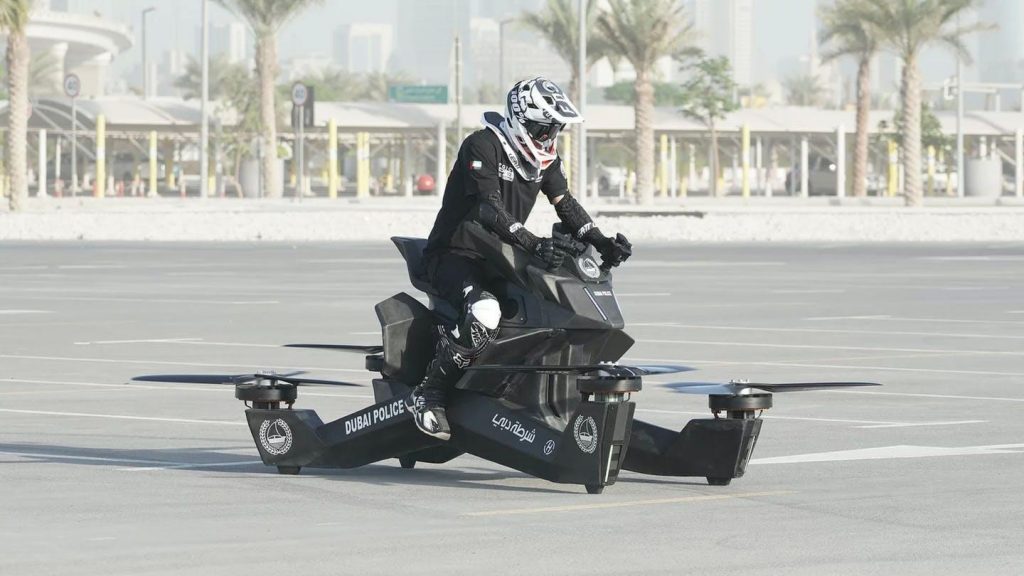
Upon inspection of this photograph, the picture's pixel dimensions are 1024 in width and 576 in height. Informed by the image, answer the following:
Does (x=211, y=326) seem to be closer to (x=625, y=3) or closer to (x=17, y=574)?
(x=17, y=574)

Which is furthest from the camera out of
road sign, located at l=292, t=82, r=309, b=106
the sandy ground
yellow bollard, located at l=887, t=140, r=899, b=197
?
yellow bollard, located at l=887, t=140, r=899, b=197

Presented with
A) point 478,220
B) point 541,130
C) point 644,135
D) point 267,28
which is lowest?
point 478,220

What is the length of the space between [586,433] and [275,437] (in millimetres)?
1770

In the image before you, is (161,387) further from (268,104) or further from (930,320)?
(268,104)

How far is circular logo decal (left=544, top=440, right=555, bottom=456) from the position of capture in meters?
9.51

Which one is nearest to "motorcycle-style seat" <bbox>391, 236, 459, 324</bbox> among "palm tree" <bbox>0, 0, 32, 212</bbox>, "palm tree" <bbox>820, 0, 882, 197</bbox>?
"palm tree" <bbox>0, 0, 32, 212</bbox>

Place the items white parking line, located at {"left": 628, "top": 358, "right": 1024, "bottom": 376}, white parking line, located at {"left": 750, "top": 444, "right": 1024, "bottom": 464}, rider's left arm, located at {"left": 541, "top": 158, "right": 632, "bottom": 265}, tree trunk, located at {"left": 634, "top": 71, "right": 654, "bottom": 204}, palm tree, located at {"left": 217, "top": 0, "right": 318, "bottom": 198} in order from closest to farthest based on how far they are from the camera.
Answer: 1. rider's left arm, located at {"left": 541, "top": 158, "right": 632, "bottom": 265}
2. white parking line, located at {"left": 750, "top": 444, "right": 1024, "bottom": 464}
3. white parking line, located at {"left": 628, "top": 358, "right": 1024, "bottom": 376}
4. tree trunk, located at {"left": 634, "top": 71, "right": 654, "bottom": 204}
5. palm tree, located at {"left": 217, "top": 0, "right": 318, "bottom": 198}

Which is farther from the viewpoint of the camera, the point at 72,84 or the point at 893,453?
the point at 72,84

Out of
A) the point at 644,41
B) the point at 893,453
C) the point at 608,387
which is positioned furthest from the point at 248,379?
the point at 644,41

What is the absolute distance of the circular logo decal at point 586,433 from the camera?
9.31 meters

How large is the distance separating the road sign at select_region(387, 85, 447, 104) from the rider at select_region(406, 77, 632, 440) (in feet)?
400

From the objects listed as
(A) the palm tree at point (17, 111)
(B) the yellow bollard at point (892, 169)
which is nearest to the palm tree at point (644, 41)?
(B) the yellow bollard at point (892, 169)

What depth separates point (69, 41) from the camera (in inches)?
5354

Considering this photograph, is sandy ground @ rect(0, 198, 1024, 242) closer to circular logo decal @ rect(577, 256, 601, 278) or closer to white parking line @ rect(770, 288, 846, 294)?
white parking line @ rect(770, 288, 846, 294)
